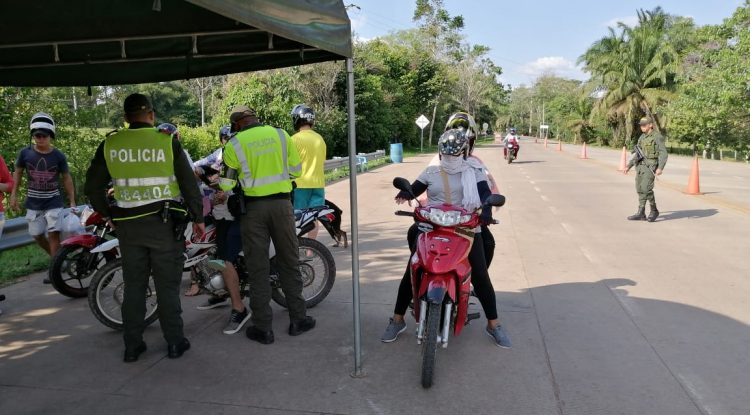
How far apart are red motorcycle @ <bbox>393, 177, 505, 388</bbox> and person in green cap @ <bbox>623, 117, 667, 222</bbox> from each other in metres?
7.60

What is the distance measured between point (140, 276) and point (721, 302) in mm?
5488

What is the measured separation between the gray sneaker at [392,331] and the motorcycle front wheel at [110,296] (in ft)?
6.13

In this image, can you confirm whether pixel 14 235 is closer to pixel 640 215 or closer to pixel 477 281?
pixel 477 281

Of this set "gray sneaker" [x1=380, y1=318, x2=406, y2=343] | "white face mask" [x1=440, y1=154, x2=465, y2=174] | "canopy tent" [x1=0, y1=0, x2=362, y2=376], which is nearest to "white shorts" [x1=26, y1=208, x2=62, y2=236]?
"canopy tent" [x1=0, y1=0, x2=362, y2=376]

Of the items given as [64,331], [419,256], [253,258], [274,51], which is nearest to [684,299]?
[419,256]

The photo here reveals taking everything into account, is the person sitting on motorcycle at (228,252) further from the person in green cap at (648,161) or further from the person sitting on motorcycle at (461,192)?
the person in green cap at (648,161)

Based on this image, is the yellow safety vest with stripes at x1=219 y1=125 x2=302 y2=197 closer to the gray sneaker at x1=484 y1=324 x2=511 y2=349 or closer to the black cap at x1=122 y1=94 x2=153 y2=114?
the black cap at x1=122 y1=94 x2=153 y2=114

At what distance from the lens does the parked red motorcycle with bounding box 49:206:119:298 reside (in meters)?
5.47

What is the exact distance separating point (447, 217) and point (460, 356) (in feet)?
3.72

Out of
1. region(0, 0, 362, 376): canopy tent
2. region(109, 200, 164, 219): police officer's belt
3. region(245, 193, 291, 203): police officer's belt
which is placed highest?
region(0, 0, 362, 376): canopy tent

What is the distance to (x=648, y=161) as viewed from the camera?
10.4 meters

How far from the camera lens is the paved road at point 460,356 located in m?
3.58

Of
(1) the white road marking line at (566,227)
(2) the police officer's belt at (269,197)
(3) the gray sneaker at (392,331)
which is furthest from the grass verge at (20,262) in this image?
(1) the white road marking line at (566,227)

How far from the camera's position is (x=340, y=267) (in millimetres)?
7117
